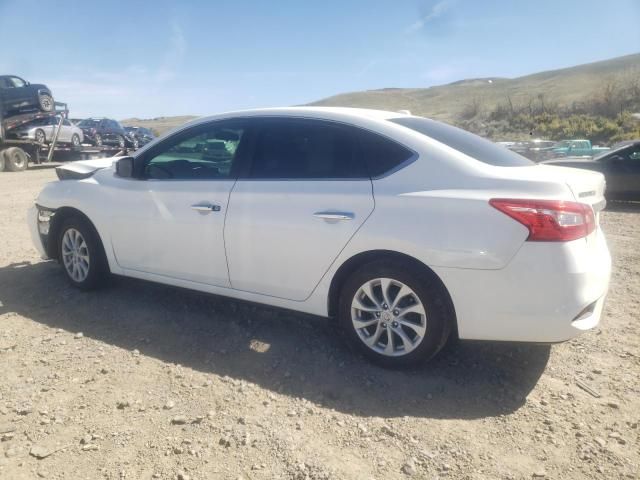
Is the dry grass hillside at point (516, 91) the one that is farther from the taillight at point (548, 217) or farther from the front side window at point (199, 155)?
the taillight at point (548, 217)

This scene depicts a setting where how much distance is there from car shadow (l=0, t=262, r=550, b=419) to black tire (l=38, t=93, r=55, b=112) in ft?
54.4

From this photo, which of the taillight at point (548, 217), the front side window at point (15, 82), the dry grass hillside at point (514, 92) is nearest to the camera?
the taillight at point (548, 217)

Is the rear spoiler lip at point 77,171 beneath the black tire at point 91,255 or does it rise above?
above

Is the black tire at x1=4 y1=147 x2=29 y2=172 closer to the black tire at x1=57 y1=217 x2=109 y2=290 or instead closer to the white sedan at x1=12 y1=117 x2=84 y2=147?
the white sedan at x1=12 y1=117 x2=84 y2=147

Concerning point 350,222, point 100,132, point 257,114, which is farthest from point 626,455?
point 100,132

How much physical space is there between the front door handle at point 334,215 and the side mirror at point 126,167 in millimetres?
1840

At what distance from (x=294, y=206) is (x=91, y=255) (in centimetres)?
217

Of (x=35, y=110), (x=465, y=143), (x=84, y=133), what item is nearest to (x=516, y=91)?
(x=84, y=133)

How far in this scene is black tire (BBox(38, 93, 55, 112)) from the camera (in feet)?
61.2

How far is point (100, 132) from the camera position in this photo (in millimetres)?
26766

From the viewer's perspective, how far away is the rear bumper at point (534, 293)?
2758 mm

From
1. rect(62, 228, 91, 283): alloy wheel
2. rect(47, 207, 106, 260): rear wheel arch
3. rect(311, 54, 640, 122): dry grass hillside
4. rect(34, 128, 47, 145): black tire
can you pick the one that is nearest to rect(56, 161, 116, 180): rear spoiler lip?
rect(47, 207, 106, 260): rear wheel arch

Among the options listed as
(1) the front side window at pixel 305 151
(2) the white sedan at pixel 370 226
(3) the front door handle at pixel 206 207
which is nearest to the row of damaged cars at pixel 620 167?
(2) the white sedan at pixel 370 226

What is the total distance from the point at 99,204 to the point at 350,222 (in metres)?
2.42
